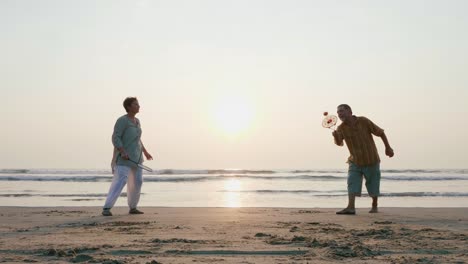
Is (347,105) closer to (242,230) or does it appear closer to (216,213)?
(216,213)

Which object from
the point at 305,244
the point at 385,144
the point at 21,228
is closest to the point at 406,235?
the point at 305,244

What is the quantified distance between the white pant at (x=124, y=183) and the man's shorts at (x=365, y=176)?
3.24 metres

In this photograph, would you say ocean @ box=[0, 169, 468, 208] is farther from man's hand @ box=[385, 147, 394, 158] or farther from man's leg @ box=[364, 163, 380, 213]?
man's hand @ box=[385, 147, 394, 158]

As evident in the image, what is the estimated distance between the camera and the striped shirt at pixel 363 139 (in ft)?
28.1

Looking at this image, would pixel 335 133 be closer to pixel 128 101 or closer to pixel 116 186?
pixel 128 101

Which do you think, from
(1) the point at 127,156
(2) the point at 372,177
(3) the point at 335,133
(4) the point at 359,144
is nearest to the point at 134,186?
(1) the point at 127,156

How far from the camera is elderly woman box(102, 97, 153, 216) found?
833 centimetres

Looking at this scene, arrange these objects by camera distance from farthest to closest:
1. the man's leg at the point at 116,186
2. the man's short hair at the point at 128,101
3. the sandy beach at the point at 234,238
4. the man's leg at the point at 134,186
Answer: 1. the man's leg at the point at 134,186
2. the man's short hair at the point at 128,101
3. the man's leg at the point at 116,186
4. the sandy beach at the point at 234,238

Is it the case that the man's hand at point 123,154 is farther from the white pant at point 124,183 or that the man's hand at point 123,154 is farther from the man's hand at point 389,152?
the man's hand at point 389,152

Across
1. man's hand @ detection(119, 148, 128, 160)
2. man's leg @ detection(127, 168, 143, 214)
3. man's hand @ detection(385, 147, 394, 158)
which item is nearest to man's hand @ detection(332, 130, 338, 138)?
man's hand @ detection(385, 147, 394, 158)

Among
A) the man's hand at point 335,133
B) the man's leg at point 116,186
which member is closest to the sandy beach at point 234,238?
the man's leg at point 116,186

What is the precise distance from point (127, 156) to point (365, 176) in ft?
11.8

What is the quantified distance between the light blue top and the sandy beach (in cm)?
98

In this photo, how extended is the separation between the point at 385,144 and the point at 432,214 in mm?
1230
